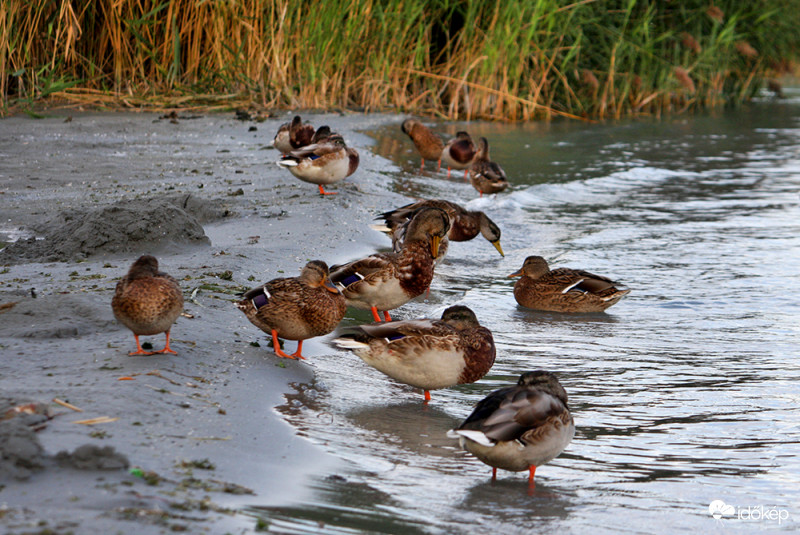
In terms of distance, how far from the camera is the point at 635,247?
10000 millimetres

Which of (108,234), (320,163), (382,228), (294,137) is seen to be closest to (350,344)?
(108,234)

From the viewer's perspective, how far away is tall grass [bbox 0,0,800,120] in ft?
47.4

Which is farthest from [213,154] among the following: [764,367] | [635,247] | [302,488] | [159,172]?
[302,488]

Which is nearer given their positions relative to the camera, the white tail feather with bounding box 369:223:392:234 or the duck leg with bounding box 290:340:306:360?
the duck leg with bounding box 290:340:306:360

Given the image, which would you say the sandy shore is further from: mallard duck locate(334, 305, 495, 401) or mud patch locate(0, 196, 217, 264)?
mallard duck locate(334, 305, 495, 401)

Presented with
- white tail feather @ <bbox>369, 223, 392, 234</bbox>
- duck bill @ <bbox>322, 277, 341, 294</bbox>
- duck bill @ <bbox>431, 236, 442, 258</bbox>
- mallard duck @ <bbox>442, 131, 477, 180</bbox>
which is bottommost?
white tail feather @ <bbox>369, 223, 392, 234</bbox>

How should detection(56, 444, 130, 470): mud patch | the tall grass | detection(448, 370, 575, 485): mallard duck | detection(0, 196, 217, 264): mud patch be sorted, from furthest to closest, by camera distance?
the tall grass
detection(0, 196, 217, 264): mud patch
detection(448, 370, 575, 485): mallard duck
detection(56, 444, 130, 470): mud patch

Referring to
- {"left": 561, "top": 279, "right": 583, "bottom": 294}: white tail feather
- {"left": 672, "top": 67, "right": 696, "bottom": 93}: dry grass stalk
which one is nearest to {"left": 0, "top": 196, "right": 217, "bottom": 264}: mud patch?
{"left": 561, "top": 279, "right": 583, "bottom": 294}: white tail feather

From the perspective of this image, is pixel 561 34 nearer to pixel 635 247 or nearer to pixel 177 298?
pixel 635 247

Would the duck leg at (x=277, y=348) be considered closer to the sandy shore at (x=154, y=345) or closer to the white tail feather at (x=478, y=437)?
the sandy shore at (x=154, y=345)

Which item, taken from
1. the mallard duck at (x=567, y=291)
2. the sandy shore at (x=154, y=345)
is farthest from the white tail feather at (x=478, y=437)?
the mallard duck at (x=567, y=291)

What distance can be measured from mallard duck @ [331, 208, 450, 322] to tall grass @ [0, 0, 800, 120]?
27.8 feet

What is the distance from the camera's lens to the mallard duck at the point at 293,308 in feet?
17.8

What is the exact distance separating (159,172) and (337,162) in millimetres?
2090
